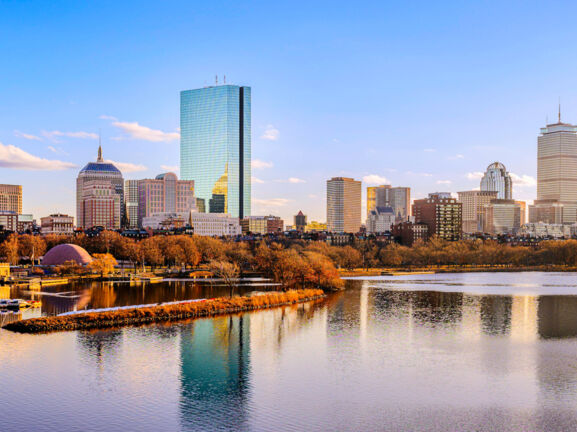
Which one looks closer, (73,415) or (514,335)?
(73,415)

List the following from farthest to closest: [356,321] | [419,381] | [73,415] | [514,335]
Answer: [356,321], [514,335], [419,381], [73,415]

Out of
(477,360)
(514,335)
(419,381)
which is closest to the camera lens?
(419,381)

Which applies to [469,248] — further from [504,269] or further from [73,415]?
[73,415]

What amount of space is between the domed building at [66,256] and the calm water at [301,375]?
78.8 m

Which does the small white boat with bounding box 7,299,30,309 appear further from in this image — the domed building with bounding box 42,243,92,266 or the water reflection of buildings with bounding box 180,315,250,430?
the domed building with bounding box 42,243,92,266

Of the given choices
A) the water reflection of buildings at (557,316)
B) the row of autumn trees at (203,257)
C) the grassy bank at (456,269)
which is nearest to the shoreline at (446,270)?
the grassy bank at (456,269)

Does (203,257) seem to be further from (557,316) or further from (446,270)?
(557,316)

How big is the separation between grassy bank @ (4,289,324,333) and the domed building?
69.6m

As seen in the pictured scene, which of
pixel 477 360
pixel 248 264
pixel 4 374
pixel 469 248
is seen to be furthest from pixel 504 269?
pixel 4 374

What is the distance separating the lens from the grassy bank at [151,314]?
6044 centimetres

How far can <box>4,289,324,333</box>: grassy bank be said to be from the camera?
198 ft

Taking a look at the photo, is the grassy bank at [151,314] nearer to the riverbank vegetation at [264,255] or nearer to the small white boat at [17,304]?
the small white boat at [17,304]

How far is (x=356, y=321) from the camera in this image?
219ft

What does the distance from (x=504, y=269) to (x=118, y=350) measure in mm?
134934
